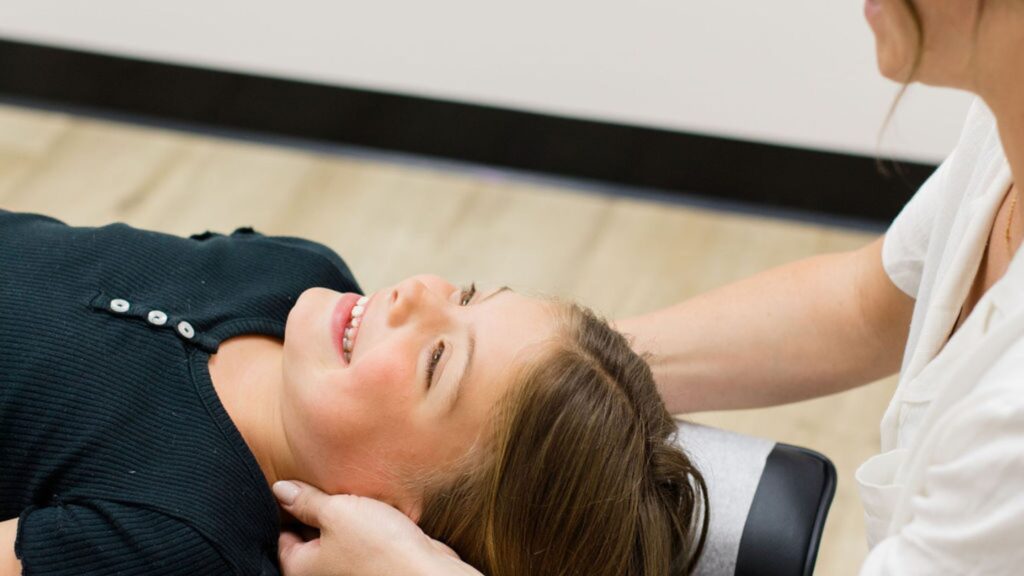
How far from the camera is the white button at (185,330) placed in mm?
1334

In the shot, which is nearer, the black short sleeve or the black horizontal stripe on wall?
the black short sleeve

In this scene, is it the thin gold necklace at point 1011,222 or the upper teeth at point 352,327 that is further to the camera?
the upper teeth at point 352,327

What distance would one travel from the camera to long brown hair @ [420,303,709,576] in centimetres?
124

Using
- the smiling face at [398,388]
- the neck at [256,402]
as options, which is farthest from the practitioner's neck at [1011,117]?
the neck at [256,402]

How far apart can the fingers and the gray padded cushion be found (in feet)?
1.29

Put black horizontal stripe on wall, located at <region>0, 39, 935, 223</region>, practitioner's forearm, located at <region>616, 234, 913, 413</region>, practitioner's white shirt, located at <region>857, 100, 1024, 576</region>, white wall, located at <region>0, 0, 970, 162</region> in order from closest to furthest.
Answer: practitioner's white shirt, located at <region>857, 100, 1024, 576</region>, practitioner's forearm, located at <region>616, 234, 913, 413</region>, white wall, located at <region>0, 0, 970, 162</region>, black horizontal stripe on wall, located at <region>0, 39, 935, 223</region>

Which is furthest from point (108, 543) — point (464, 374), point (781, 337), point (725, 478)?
point (781, 337)

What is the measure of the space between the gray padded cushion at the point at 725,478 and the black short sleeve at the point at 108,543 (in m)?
0.50

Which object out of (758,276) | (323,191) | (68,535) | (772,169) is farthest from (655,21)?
(68,535)

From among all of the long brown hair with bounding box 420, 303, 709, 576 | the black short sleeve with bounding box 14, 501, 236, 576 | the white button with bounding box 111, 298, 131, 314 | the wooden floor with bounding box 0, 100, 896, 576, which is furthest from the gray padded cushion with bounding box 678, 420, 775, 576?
the wooden floor with bounding box 0, 100, 896, 576

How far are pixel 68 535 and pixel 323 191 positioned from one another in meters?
1.57

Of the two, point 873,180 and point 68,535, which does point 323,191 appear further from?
point 68,535

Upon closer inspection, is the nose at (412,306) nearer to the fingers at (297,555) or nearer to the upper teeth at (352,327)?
the upper teeth at (352,327)

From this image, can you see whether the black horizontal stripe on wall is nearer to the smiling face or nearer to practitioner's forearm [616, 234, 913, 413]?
practitioner's forearm [616, 234, 913, 413]
